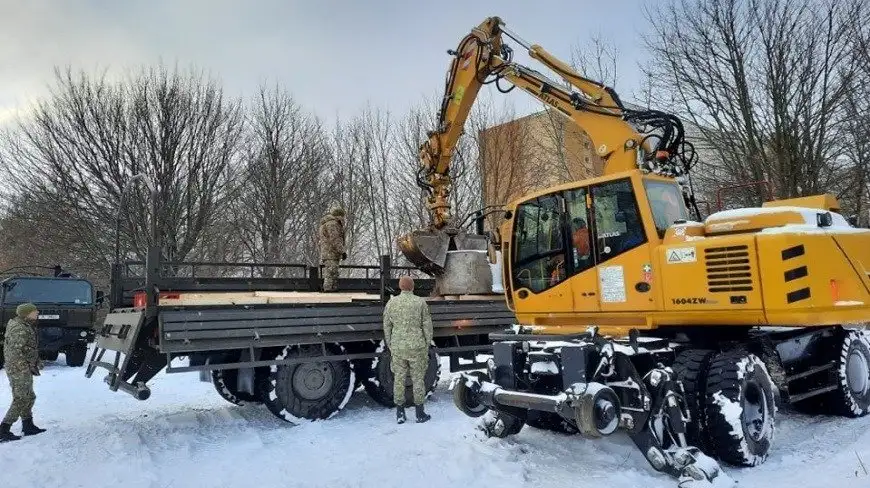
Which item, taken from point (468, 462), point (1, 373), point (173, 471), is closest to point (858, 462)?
point (468, 462)

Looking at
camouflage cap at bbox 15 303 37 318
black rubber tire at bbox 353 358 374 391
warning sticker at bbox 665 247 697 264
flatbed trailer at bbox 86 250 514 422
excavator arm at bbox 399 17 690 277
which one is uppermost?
excavator arm at bbox 399 17 690 277

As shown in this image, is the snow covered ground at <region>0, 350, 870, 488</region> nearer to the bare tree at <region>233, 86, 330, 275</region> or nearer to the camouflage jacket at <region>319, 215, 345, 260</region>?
the camouflage jacket at <region>319, 215, 345, 260</region>

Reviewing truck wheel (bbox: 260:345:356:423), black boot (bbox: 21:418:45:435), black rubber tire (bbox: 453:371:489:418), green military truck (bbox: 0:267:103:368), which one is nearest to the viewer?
black rubber tire (bbox: 453:371:489:418)

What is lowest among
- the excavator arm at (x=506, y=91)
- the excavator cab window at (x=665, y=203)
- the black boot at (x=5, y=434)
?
the black boot at (x=5, y=434)

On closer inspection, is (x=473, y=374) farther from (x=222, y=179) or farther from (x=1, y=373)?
(x=222, y=179)

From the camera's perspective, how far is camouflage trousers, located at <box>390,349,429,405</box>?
716 cm

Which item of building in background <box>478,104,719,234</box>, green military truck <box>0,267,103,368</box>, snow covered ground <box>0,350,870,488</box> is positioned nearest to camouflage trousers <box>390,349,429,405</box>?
snow covered ground <box>0,350,870,488</box>

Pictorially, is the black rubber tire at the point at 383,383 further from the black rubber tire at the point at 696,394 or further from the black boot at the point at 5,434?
the black boot at the point at 5,434

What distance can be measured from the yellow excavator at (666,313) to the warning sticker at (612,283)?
14mm

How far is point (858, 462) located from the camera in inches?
207

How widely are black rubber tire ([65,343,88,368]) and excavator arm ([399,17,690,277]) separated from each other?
327 inches

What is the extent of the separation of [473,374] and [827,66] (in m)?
12.6

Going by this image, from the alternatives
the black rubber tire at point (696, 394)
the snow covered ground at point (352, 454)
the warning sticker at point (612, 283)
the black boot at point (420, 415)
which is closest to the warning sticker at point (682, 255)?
the warning sticker at point (612, 283)

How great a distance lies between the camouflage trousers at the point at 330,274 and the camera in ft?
31.6
